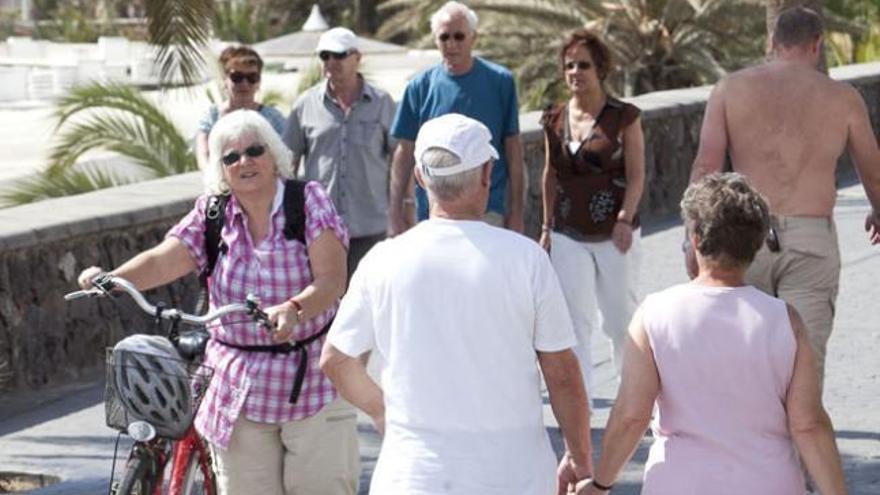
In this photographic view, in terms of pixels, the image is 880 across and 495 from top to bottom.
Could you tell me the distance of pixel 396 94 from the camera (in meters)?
40.8

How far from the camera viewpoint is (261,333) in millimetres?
5945

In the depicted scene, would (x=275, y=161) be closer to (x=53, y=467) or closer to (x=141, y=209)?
(x=53, y=467)

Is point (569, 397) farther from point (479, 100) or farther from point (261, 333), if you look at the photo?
point (479, 100)

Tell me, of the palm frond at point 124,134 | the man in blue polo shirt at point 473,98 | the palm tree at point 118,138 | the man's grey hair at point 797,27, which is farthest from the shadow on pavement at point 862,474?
the palm frond at point 124,134

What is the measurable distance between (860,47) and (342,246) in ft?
66.3

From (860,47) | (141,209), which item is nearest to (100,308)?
(141,209)

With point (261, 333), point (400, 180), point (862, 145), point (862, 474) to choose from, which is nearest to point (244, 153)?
point (261, 333)

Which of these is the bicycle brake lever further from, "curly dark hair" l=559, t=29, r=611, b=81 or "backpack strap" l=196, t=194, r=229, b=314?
"curly dark hair" l=559, t=29, r=611, b=81

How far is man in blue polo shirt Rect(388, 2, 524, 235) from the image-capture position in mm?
9102

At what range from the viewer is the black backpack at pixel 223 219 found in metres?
6.01

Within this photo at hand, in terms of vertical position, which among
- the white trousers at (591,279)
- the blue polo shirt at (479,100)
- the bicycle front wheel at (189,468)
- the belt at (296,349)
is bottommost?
the white trousers at (591,279)

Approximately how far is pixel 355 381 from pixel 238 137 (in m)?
1.28

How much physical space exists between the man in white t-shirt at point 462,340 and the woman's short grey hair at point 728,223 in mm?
380

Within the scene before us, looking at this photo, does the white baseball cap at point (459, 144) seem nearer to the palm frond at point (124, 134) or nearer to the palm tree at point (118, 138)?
the palm tree at point (118, 138)
